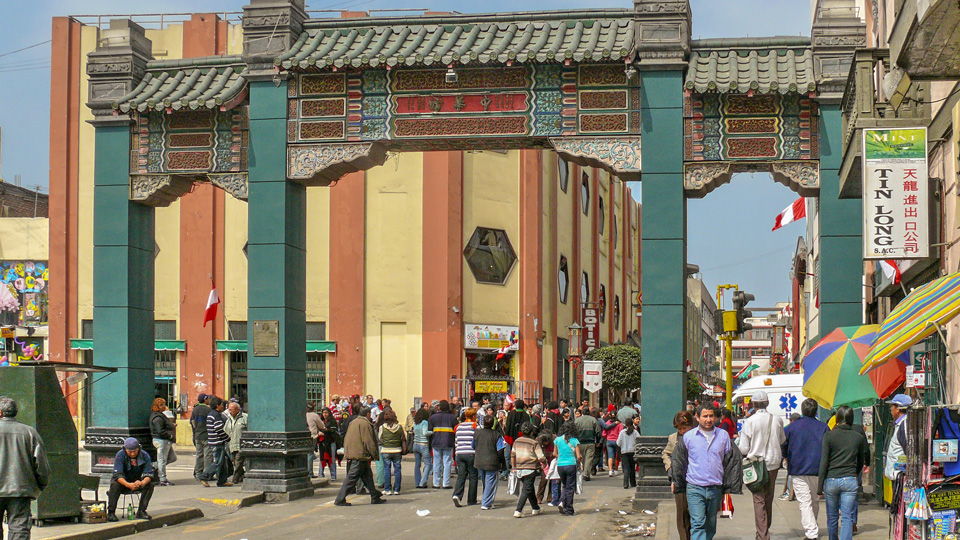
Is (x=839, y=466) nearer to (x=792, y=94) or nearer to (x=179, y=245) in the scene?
(x=792, y=94)

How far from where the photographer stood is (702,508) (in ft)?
38.8

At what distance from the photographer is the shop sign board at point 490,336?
3744 cm

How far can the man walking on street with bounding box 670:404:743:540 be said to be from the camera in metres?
11.8

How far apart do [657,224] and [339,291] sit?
20.6 meters

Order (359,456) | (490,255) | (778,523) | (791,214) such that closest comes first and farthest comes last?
(778,523) < (359,456) < (791,214) < (490,255)

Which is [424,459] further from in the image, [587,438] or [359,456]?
[587,438]

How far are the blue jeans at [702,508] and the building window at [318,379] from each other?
2624 centimetres

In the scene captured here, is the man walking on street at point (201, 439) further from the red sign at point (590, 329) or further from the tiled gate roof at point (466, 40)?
the red sign at point (590, 329)

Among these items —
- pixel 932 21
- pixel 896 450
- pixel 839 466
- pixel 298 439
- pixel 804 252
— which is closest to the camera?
pixel 932 21

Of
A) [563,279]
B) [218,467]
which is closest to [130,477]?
[218,467]

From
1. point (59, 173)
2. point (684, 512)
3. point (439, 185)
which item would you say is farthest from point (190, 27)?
point (684, 512)

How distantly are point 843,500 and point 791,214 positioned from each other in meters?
17.8

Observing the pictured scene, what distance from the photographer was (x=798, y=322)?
227 ft

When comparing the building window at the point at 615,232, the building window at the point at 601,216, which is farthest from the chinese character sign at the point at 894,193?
the building window at the point at 615,232
